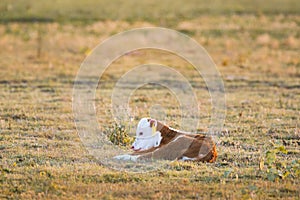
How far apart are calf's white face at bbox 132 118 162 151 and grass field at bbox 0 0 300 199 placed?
73 cm

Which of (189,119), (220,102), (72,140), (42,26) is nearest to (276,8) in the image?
(42,26)

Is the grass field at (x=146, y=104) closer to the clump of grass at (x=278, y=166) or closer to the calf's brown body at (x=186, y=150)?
the clump of grass at (x=278, y=166)

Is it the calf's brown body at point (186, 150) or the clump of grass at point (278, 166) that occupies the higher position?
the calf's brown body at point (186, 150)

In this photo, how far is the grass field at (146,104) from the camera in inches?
361

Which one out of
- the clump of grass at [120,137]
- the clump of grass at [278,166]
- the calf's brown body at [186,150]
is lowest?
the clump of grass at [278,166]

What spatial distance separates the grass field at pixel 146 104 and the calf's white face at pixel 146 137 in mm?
731

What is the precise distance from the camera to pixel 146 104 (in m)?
16.6

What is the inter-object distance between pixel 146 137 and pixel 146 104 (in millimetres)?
5921

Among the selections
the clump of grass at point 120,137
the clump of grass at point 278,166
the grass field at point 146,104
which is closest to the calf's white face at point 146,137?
the grass field at point 146,104

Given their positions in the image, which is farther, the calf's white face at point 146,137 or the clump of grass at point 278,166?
the calf's white face at point 146,137

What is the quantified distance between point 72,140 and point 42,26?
24.8 meters

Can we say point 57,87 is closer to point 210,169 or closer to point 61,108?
point 61,108

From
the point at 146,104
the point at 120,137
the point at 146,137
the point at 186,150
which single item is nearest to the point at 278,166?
the point at 186,150

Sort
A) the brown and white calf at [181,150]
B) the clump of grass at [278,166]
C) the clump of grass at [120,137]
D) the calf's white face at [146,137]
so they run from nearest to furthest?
the clump of grass at [278,166] → the brown and white calf at [181,150] → the calf's white face at [146,137] → the clump of grass at [120,137]
